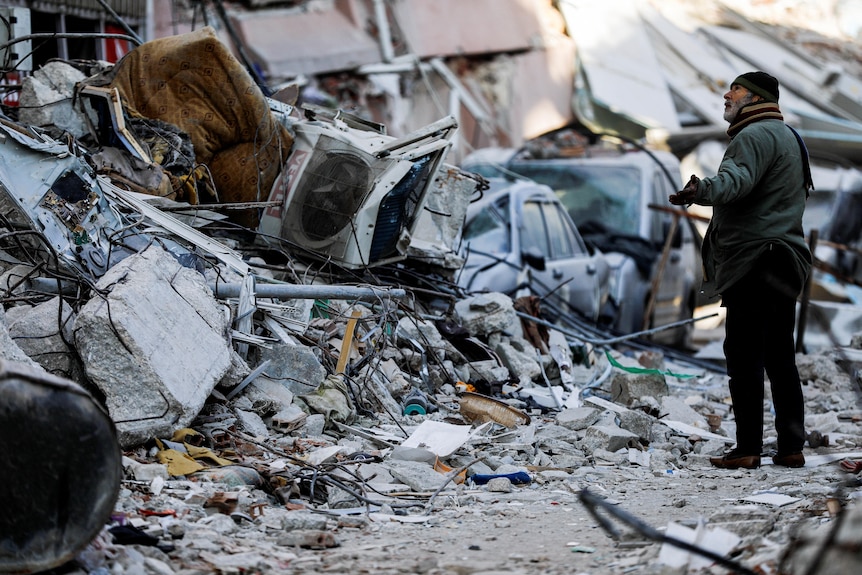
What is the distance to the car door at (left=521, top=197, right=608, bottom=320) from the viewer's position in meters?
9.49

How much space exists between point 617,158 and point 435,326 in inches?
230

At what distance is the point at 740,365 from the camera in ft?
17.5

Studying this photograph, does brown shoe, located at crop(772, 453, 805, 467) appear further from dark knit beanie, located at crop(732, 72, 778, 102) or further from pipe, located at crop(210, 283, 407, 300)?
pipe, located at crop(210, 283, 407, 300)

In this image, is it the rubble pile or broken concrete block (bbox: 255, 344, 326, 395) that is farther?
broken concrete block (bbox: 255, 344, 326, 395)

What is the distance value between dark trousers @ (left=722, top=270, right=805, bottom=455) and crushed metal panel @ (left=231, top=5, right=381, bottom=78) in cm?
985

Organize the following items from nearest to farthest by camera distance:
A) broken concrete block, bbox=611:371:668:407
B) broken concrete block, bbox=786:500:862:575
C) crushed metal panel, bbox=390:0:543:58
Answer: broken concrete block, bbox=786:500:862:575 → broken concrete block, bbox=611:371:668:407 → crushed metal panel, bbox=390:0:543:58

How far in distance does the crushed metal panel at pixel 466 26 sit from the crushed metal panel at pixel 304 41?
85 cm

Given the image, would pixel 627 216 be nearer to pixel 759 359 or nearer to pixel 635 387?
pixel 635 387

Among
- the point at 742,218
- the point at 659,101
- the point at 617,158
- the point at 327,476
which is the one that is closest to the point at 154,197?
the point at 327,476

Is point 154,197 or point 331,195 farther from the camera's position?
point 331,195

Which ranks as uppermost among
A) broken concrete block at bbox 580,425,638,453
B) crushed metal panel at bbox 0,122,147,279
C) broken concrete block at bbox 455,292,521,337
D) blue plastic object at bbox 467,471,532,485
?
crushed metal panel at bbox 0,122,147,279

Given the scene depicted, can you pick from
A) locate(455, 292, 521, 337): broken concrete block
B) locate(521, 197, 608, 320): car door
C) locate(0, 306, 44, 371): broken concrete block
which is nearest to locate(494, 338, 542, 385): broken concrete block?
locate(455, 292, 521, 337): broken concrete block

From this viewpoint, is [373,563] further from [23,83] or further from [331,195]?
[23,83]

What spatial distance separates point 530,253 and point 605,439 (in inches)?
149
